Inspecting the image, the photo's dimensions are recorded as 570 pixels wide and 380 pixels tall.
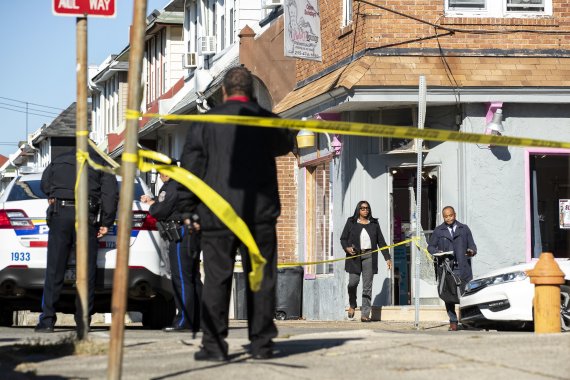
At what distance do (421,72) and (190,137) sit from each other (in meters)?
12.3

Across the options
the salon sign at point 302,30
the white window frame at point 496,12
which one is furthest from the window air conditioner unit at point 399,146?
the white window frame at point 496,12

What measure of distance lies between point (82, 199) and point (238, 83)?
1790 mm

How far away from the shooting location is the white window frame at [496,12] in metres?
21.9

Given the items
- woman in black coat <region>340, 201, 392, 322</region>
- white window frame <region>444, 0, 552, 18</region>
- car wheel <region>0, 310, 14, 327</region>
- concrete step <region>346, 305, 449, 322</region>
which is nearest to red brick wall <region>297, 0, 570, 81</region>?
white window frame <region>444, 0, 552, 18</region>

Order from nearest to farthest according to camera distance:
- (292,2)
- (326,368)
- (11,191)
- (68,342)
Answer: (326,368) → (68,342) → (11,191) → (292,2)

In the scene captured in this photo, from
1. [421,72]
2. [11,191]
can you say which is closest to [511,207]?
[421,72]

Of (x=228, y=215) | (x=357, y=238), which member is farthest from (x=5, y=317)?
(x=228, y=215)

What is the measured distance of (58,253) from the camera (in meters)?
13.9

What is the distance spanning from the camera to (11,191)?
1531cm

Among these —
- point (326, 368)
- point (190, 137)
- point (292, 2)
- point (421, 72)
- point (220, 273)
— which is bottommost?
point (326, 368)

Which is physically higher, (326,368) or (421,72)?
(421,72)

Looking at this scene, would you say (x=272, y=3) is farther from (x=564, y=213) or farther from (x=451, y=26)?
(x=564, y=213)

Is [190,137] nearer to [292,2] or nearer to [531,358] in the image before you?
[531,358]

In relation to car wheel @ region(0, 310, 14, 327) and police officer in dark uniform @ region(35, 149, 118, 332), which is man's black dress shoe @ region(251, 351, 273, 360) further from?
car wheel @ region(0, 310, 14, 327)
